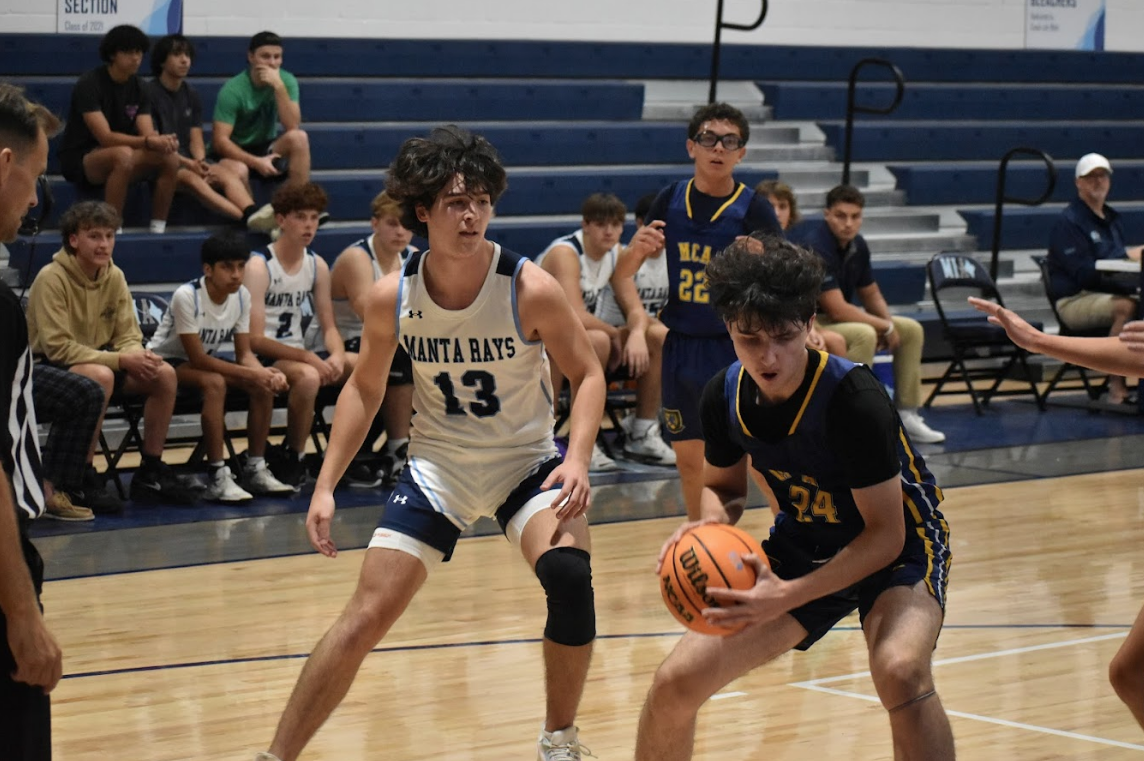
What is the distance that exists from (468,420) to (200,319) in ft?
12.6

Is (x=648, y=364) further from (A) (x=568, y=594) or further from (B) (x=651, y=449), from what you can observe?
(A) (x=568, y=594)

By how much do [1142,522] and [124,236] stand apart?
19.1 feet

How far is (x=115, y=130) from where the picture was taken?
9.03 meters

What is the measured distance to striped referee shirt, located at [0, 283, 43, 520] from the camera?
2.47 meters

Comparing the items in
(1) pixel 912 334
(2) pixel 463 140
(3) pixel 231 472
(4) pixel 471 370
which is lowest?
(3) pixel 231 472

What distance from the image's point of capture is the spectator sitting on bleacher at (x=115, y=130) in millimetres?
8898

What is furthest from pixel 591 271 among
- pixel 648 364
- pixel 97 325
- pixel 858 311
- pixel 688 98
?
pixel 688 98

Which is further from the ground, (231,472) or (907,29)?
(907,29)

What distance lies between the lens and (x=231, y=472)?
802 centimetres

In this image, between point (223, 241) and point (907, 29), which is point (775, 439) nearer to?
point (223, 241)

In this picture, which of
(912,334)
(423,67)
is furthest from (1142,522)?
(423,67)

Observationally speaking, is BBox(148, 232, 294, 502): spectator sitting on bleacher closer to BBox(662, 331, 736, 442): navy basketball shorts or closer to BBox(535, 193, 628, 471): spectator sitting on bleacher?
BBox(535, 193, 628, 471): spectator sitting on bleacher

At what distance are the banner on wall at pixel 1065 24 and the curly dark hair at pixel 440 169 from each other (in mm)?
11805

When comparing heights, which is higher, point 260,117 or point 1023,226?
point 260,117
